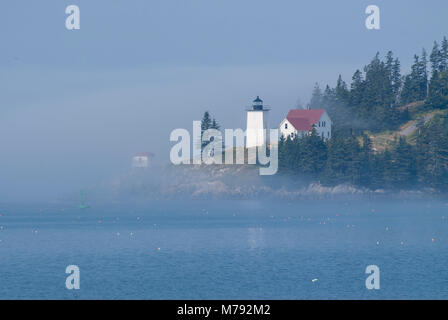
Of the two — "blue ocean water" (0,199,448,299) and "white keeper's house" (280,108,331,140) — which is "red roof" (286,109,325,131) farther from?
"blue ocean water" (0,199,448,299)

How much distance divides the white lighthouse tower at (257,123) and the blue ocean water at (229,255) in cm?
4410

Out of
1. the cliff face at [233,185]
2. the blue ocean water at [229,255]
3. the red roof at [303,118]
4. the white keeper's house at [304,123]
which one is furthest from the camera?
the red roof at [303,118]

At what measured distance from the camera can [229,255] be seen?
247 ft

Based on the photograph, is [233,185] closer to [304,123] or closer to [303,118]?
[304,123]

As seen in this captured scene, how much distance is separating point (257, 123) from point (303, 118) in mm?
14448

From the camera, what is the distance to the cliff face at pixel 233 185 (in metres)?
171

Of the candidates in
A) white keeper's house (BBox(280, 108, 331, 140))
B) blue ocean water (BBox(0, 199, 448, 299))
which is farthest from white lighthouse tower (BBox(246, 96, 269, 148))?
blue ocean water (BBox(0, 199, 448, 299))

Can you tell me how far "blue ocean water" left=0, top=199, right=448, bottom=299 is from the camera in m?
56.3

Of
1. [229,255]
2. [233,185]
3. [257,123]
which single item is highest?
[257,123]

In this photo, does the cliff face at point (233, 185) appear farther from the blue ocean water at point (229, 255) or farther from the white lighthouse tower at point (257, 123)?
the blue ocean water at point (229, 255)

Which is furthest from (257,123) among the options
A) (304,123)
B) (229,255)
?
(229,255)

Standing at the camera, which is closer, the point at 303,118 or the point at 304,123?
the point at 304,123

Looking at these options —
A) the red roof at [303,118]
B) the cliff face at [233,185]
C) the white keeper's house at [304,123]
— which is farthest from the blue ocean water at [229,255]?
the red roof at [303,118]

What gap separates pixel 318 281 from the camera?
5956 cm
